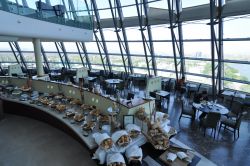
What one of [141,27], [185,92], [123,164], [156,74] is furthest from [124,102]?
[156,74]

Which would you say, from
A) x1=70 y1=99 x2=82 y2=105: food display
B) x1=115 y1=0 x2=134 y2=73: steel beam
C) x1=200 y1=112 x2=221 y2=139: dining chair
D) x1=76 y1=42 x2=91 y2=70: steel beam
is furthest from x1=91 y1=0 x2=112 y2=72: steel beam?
x1=200 y1=112 x2=221 y2=139: dining chair

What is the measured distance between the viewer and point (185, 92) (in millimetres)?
9289

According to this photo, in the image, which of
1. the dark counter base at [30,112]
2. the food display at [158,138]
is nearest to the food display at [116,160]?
the food display at [158,138]

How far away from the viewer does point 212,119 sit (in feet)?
18.5

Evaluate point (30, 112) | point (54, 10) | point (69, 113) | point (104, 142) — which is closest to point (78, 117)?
point (69, 113)

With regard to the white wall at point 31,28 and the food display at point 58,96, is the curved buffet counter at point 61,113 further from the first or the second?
the white wall at point 31,28

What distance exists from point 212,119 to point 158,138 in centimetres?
261

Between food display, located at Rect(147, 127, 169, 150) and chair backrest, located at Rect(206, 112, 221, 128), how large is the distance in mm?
2380

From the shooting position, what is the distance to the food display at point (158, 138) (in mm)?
3771

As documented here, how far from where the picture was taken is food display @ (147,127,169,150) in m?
3.77

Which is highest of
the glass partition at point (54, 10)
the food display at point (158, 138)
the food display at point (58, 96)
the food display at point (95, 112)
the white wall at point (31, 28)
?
the glass partition at point (54, 10)

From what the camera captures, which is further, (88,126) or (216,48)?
(216,48)

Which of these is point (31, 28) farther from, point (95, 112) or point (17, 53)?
point (17, 53)

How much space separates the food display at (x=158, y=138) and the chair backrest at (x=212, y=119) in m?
2.38
